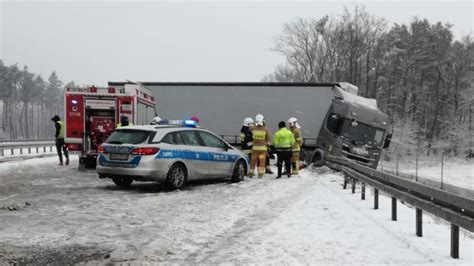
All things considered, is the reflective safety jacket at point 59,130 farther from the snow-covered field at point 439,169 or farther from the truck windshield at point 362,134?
the snow-covered field at point 439,169

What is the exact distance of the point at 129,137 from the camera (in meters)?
11.4

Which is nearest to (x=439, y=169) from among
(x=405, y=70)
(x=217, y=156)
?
(x=405, y=70)

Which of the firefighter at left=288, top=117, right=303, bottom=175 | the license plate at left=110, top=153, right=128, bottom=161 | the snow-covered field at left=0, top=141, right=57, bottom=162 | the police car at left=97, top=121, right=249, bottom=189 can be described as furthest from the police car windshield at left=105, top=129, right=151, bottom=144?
the snow-covered field at left=0, top=141, right=57, bottom=162

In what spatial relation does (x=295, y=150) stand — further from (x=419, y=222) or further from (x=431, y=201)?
(x=431, y=201)

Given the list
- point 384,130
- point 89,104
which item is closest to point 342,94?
point 384,130

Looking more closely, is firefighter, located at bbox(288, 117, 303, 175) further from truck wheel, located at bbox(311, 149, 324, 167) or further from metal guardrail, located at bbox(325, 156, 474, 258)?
metal guardrail, located at bbox(325, 156, 474, 258)

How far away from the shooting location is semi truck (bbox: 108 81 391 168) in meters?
19.6

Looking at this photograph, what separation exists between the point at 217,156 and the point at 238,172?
1075mm

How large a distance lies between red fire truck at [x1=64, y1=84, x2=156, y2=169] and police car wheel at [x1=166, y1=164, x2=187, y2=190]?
570 centimetres

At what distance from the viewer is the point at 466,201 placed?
16.7ft

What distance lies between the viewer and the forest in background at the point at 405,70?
169ft

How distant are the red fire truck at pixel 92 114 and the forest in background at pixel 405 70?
36.4m

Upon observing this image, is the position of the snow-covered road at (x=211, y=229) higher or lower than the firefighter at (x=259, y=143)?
lower

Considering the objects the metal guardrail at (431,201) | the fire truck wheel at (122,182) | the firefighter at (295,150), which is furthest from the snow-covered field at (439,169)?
the metal guardrail at (431,201)
